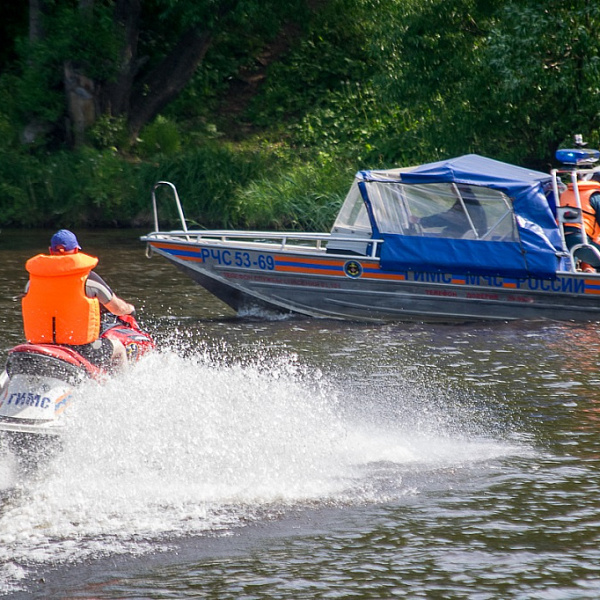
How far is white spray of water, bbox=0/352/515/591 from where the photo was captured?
718 centimetres

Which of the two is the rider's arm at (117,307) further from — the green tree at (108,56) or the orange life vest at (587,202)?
the green tree at (108,56)

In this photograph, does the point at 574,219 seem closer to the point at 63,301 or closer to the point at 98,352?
the point at 98,352

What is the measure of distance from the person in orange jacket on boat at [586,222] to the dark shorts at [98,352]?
8289mm

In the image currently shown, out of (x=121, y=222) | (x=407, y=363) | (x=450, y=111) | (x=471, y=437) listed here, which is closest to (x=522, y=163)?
(x=450, y=111)

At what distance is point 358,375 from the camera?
11852mm

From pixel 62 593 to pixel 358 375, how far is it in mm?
6062

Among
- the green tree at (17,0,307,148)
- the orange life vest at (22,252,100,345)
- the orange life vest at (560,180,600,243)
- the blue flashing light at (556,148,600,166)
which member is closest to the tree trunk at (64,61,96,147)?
the green tree at (17,0,307,148)

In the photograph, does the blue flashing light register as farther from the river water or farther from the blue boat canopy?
the river water

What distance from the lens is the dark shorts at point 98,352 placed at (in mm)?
8273

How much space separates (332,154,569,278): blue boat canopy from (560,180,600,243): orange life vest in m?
0.21

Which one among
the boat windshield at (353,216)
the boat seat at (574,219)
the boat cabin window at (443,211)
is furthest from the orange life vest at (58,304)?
the boat seat at (574,219)

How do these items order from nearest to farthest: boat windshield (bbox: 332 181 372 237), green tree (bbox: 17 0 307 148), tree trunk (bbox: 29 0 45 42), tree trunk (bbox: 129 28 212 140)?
boat windshield (bbox: 332 181 372 237), green tree (bbox: 17 0 307 148), tree trunk (bbox: 29 0 45 42), tree trunk (bbox: 129 28 212 140)

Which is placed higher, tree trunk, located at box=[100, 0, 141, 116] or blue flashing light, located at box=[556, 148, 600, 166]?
tree trunk, located at box=[100, 0, 141, 116]

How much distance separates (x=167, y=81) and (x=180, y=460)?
2384cm
